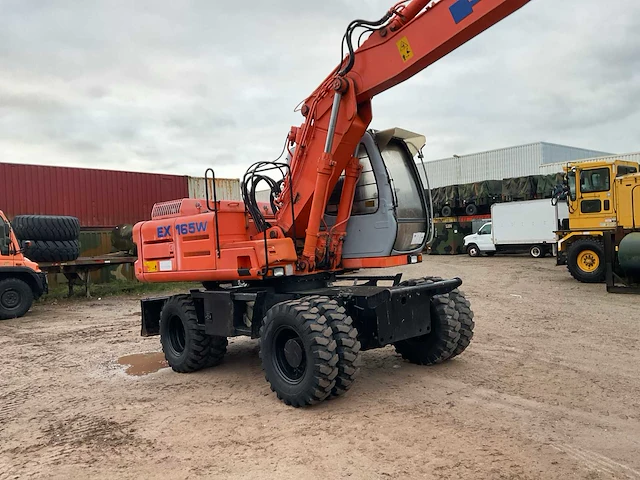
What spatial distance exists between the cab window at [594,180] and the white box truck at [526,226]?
8610 millimetres

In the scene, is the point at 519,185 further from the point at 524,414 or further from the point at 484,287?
the point at 524,414

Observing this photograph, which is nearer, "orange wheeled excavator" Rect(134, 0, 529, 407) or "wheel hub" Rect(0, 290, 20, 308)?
"orange wheeled excavator" Rect(134, 0, 529, 407)

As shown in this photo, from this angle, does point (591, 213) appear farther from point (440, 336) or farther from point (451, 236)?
point (451, 236)

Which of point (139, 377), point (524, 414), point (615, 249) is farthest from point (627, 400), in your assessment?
point (615, 249)

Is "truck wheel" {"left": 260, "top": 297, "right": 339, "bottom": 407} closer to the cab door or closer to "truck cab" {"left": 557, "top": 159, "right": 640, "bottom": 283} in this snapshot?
"truck cab" {"left": 557, "top": 159, "right": 640, "bottom": 283}

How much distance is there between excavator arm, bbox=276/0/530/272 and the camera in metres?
5.20

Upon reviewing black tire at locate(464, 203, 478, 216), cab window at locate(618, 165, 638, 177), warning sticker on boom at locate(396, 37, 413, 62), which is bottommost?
black tire at locate(464, 203, 478, 216)

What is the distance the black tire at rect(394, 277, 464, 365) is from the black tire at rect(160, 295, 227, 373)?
8.12 feet

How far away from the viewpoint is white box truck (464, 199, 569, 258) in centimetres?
2388

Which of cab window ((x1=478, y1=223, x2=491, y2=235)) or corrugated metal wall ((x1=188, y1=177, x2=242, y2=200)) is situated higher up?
corrugated metal wall ((x1=188, y1=177, x2=242, y2=200))

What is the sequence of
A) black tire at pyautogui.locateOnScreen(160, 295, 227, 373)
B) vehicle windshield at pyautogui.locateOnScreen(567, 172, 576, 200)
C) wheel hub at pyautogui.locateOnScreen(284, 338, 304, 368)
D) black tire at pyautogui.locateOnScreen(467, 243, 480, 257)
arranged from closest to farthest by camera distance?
1. wheel hub at pyautogui.locateOnScreen(284, 338, 304, 368)
2. black tire at pyautogui.locateOnScreen(160, 295, 227, 373)
3. vehicle windshield at pyautogui.locateOnScreen(567, 172, 576, 200)
4. black tire at pyautogui.locateOnScreen(467, 243, 480, 257)

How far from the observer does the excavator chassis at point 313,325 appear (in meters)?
5.28

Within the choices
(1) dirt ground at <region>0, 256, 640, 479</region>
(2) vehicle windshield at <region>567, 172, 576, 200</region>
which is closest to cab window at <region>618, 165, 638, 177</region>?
(2) vehicle windshield at <region>567, 172, 576, 200</region>

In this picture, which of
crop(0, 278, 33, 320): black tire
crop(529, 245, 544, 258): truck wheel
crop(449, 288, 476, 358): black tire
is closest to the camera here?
crop(449, 288, 476, 358): black tire
